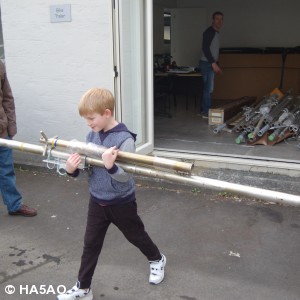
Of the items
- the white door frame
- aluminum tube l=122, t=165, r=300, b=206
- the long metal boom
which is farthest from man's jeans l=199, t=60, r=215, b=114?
aluminum tube l=122, t=165, r=300, b=206

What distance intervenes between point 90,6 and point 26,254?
10.4ft

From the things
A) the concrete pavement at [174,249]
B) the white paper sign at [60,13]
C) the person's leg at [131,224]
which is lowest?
the concrete pavement at [174,249]

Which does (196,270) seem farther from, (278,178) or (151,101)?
(151,101)

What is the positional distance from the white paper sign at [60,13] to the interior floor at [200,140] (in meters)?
2.18

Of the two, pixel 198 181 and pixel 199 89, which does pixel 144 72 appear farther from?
pixel 199 89

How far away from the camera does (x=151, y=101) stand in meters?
5.69

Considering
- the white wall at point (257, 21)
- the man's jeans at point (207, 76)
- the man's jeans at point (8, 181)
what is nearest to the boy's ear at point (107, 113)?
the man's jeans at point (8, 181)

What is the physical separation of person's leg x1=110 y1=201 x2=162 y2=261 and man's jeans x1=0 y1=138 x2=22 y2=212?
182cm

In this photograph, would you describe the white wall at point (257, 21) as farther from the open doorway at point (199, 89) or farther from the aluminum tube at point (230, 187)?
the aluminum tube at point (230, 187)

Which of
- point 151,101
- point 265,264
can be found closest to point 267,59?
point 151,101

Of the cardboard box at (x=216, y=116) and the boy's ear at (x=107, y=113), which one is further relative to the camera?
the cardboard box at (x=216, y=116)

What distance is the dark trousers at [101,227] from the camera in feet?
8.97

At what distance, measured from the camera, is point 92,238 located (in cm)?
280

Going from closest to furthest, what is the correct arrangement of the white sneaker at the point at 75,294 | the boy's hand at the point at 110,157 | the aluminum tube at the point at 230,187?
the aluminum tube at the point at 230,187 → the boy's hand at the point at 110,157 → the white sneaker at the point at 75,294
